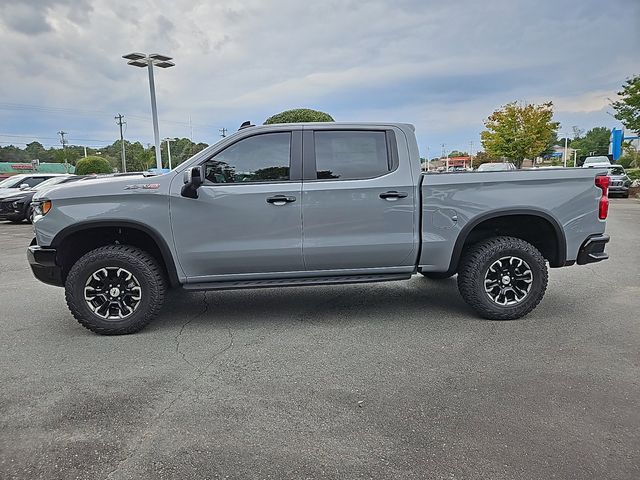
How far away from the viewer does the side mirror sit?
411 cm

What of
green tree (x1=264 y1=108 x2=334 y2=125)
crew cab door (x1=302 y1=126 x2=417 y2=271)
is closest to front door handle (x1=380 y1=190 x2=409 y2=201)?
crew cab door (x1=302 y1=126 x2=417 y2=271)

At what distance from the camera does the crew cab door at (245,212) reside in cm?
429

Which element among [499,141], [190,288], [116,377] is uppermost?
[499,141]

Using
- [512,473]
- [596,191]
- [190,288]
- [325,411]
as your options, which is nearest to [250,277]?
[190,288]

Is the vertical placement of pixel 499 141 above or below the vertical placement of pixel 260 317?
above

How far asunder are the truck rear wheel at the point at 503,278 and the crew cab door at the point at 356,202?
652 mm

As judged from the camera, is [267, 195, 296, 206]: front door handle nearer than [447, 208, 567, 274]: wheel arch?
Yes

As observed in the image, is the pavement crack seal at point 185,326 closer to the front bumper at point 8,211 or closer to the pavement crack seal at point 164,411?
the pavement crack seal at point 164,411

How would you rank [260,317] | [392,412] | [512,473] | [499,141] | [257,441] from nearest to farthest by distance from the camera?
[512,473], [257,441], [392,412], [260,317], [499,141]

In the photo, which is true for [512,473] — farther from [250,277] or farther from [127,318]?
[127,318]

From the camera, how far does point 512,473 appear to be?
2.33 meters

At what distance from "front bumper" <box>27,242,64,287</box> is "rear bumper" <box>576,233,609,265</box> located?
5.19 meters

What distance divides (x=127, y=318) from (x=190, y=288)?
657mm

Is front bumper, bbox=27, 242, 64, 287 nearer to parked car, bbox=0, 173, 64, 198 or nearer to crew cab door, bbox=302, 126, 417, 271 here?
crew cab door, bbox=302, 126, 417, 271
